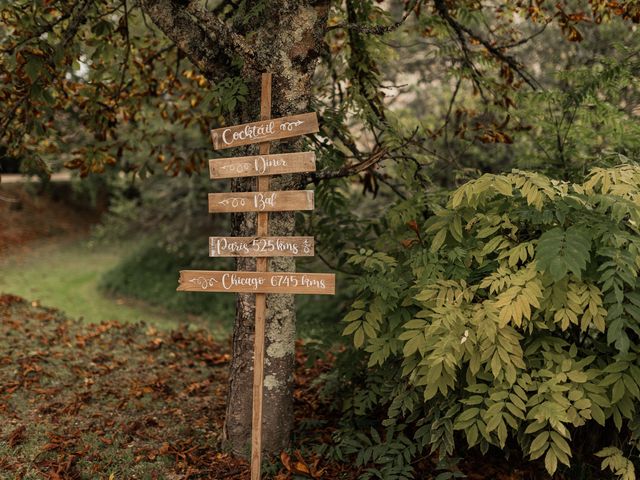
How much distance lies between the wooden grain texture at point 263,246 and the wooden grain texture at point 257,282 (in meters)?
0.13

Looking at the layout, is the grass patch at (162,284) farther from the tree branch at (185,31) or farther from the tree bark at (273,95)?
the tree branch at (185,31)

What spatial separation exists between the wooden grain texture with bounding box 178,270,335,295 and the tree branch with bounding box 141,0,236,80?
1.66 metres

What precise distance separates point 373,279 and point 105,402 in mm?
2891

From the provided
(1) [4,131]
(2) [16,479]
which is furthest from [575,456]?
(1) [4,131]

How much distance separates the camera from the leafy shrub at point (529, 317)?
320cm

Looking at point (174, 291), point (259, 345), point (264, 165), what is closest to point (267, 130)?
point (264, 165)

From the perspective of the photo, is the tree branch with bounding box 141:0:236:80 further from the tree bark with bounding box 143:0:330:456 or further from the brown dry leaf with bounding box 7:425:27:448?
the brown dry leaf with bounding box 7:425:27:448

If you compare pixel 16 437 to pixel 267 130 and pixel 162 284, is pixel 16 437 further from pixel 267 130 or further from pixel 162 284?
pixel 162 284

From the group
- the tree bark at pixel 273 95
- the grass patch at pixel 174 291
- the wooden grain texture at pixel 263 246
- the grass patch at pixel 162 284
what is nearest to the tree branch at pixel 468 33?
the tree bark at pixel 273 95

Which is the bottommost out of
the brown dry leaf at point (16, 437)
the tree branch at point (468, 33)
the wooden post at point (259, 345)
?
the brown dry leaf at point (16, 437)

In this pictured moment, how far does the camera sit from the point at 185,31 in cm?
437

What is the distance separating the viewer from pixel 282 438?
175 inches

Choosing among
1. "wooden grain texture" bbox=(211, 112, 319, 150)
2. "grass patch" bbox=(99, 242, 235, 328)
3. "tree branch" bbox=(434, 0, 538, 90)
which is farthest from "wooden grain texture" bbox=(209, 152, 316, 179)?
"grass patch" bbox=(99, 242, 235, 328)

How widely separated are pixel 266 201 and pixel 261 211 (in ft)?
0.26
